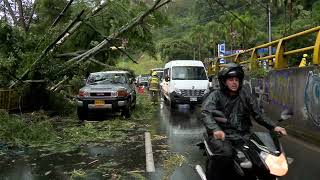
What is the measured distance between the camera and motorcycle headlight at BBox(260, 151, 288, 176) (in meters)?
4.36

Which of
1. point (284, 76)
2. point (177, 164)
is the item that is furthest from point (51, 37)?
point (177, 164)

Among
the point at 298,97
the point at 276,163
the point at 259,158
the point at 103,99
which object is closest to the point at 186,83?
the point at 103,99

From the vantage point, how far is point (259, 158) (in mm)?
4543

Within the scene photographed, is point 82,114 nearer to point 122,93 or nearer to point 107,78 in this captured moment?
point 122,93

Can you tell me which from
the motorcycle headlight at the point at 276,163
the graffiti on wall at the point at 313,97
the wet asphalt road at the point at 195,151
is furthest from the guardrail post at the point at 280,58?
the motorcycle headlight at the point at 276,163

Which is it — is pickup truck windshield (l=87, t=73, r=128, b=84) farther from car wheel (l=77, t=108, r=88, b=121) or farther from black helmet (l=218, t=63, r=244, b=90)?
black helmet (l=218, t=63, r=244, b=90)

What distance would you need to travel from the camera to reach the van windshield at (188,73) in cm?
2178

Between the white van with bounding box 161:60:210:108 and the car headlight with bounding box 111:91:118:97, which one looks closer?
the car headlight with bounding box 111:91:118:97

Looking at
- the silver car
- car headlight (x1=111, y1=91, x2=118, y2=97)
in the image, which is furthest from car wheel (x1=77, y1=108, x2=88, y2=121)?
car headlight (x1=111, y1=91, x2=118, y2=97)

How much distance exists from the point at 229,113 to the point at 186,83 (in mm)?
15659

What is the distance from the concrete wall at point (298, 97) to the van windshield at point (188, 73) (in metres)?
7.28

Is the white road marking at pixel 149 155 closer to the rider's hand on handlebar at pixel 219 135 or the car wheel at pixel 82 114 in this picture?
the rider's hand on handlebar at pixel 219 135

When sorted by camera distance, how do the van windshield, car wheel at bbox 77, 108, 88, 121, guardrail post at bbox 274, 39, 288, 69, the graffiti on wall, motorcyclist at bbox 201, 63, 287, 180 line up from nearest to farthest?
motorcyclist at bbox 201, 63, 287, 180
the graffiti on wall
guardrail post at bbox 274, 39, 288, 69
car wheel at bbox 77, 108, 88, 121
the van windshield

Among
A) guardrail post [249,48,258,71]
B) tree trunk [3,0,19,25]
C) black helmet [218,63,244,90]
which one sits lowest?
black helmet [218,63,244,90]
